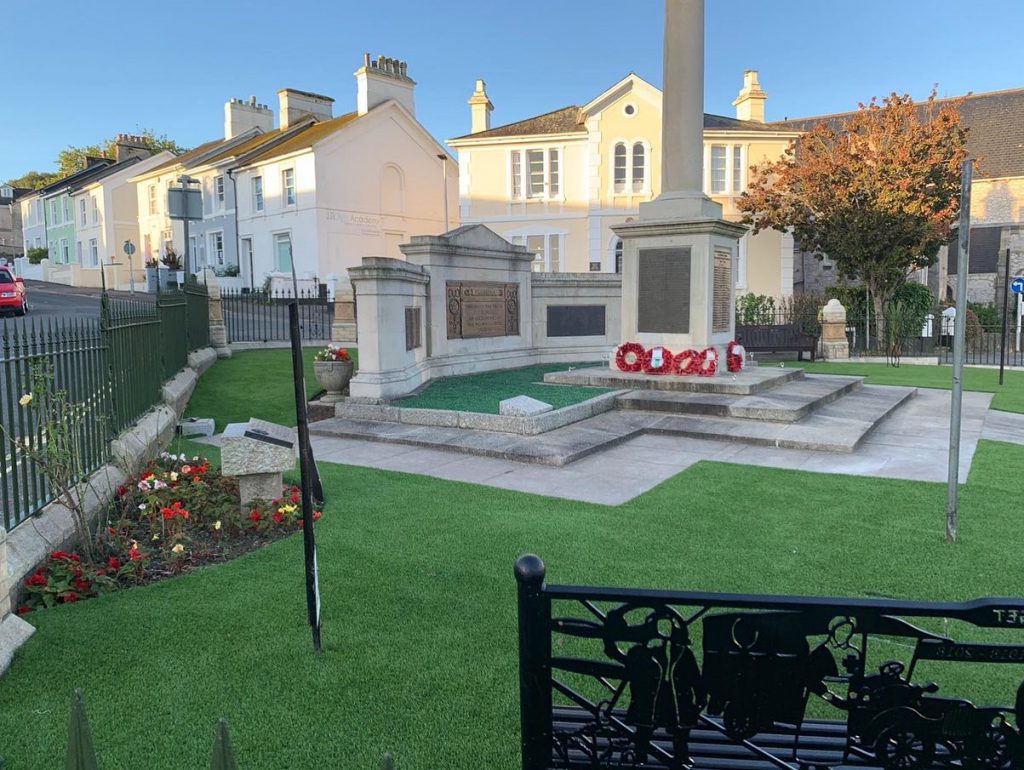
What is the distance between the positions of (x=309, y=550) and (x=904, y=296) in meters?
27.7

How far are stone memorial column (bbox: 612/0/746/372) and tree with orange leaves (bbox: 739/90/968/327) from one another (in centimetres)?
1380

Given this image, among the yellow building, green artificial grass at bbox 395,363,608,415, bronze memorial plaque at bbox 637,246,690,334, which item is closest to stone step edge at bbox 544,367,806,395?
green artificial grass at bbox 395,363,608,415

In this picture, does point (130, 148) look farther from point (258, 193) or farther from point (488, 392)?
point (488, 392)

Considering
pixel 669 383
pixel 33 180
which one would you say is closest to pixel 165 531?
pixel 669 383

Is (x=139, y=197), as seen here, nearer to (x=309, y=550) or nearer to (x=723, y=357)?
(x=723, y=357)

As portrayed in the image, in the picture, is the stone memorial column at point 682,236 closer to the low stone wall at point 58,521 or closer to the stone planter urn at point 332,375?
the stone planter urn at point 332,375

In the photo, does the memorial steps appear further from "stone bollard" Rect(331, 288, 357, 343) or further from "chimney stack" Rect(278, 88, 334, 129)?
"chimney stack" Rect(278, 88, 334, 129)

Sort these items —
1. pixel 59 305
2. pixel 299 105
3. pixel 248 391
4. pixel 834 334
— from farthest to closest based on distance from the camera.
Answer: pixel 299 105
pixel 59 305
pixel 834 334
pixel 248 391

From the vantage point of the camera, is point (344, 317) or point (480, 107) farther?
point (480, 107)

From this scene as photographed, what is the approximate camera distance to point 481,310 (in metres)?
15.0

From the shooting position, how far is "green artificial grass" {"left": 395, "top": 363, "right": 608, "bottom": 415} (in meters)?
11.0

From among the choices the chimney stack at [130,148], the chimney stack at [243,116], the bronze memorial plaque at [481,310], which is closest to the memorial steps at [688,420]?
Answer: the bronze memorial plaque at [481,310]

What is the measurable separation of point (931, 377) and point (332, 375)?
44.6 ft

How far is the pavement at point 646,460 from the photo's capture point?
7520 millimetres
